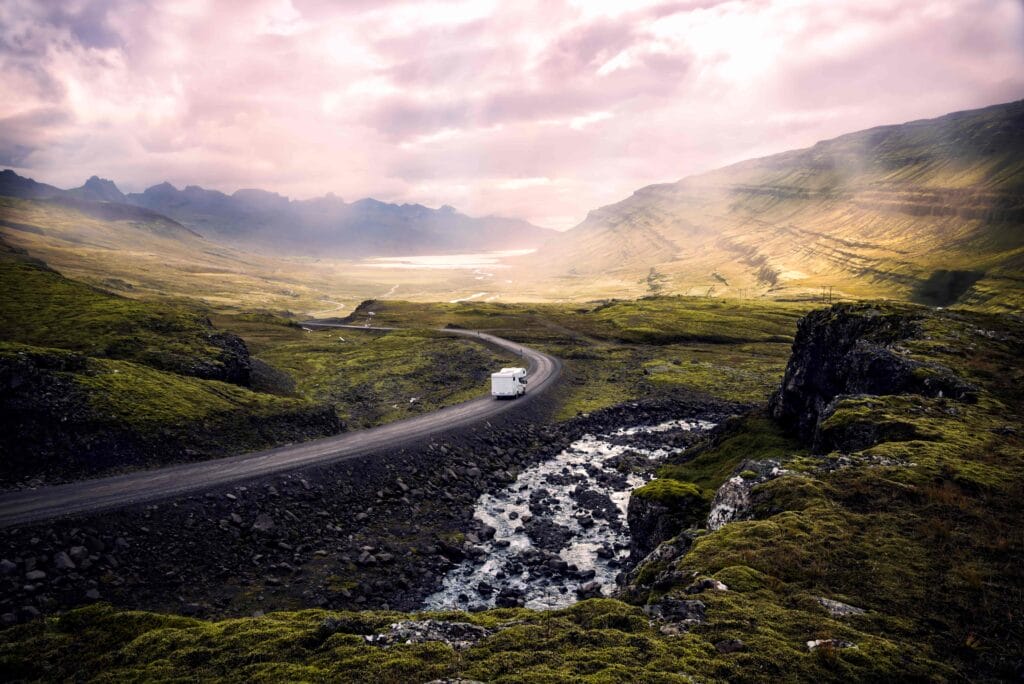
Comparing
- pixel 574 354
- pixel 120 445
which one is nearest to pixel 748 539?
pixel 120 445

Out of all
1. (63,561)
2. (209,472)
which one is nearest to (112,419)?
(209,472)

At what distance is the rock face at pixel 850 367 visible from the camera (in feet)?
112

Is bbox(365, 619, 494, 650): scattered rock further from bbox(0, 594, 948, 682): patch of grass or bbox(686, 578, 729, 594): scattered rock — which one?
bbox(686, 578, 729, 594): scattered rock

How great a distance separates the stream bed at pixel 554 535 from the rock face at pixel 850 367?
1588 centimetres

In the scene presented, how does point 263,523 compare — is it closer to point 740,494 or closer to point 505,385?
point 740,494

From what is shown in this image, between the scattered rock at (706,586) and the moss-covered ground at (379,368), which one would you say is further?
the moss-covered ground at (379,368)

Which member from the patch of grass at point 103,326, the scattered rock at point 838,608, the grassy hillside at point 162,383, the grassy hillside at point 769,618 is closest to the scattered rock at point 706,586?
the grassy hillside at point 769,618

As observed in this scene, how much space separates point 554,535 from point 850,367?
25.7 meters

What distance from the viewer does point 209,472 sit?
37656mm

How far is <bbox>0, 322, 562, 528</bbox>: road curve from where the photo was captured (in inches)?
1189

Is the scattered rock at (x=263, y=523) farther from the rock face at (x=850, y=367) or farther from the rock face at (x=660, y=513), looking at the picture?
the rock face at (x=850, y=367)

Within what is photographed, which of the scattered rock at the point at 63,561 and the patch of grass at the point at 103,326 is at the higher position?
the patch of grass at the point at 103,326

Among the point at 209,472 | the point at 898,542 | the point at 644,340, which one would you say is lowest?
the point at 644,340

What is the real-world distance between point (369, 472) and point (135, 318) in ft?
152
